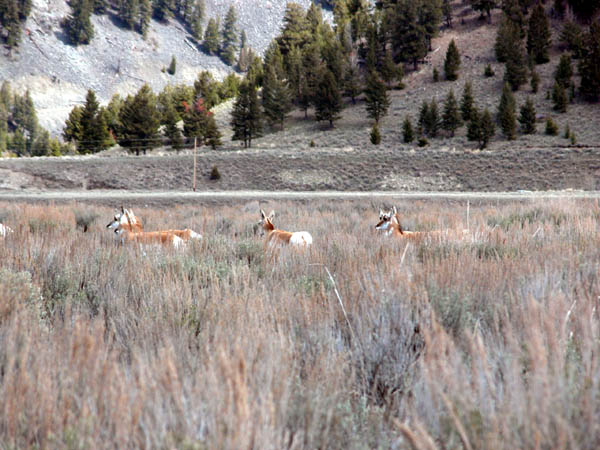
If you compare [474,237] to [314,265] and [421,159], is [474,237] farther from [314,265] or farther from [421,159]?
[421,159]

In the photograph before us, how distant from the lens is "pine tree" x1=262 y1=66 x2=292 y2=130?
2480 inches

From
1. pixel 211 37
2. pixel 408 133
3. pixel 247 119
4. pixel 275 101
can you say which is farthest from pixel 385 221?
pixel 211 37

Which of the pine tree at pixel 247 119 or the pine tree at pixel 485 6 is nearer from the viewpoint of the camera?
the pine tree at pixel 247 119

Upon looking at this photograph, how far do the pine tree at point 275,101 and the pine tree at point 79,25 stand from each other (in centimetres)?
8250

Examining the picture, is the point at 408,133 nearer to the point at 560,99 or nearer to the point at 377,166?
the point at 377,166

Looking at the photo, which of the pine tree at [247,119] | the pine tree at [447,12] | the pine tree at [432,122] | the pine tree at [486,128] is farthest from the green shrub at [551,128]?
the pine tree at [447,12]

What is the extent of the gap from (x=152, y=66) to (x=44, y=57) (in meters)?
28.5

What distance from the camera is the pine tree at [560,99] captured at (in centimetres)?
5078

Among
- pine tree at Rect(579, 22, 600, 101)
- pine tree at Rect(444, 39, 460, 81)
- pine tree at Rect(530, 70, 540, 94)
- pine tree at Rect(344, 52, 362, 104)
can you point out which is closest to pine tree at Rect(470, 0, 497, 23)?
pine tree at Rect(444, 39, 460, 81)

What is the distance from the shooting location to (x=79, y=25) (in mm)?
120375

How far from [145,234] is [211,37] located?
15934cm

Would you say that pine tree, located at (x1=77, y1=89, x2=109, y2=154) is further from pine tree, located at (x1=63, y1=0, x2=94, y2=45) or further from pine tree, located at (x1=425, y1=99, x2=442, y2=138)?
pine tree, located at (x1=63, y1=0, x2=94, y2=45)

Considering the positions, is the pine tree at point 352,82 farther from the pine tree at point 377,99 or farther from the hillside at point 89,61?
the hillside at point 89,61

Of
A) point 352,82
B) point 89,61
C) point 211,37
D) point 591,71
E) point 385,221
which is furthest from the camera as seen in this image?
point 211,37
